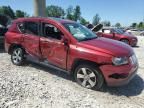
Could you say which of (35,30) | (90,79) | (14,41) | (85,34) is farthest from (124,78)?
(14,41)

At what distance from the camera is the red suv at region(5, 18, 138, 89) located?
200 inches

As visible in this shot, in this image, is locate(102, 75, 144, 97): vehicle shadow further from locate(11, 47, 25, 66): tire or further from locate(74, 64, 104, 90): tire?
locate(11, 47, 25, 66): tire

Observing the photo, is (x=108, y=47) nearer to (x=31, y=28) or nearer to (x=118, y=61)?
(x=118, y=61)

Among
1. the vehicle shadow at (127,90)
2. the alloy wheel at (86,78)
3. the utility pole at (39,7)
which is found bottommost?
the vehicle shadow at (127,90)

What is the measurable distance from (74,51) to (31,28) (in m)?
1.96

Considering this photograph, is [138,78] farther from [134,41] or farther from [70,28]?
[134,41]

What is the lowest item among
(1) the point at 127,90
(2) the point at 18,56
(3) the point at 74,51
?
(1) the point at 127,90

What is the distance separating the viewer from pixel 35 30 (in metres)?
6.59

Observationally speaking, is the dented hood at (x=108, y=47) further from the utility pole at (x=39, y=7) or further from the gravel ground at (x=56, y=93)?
the utility pole at (x=39, y=7)

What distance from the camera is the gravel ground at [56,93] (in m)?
4.54

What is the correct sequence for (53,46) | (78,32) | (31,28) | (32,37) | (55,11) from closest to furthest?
(53,46)
(78,32)
(32,37)
(31,28)
(55,11)

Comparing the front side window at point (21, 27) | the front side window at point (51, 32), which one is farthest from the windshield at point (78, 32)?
the front side window at point (21, 27)

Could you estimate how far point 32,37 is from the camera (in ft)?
21.4

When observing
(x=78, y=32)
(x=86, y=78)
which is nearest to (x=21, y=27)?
(x=78, y=32)
